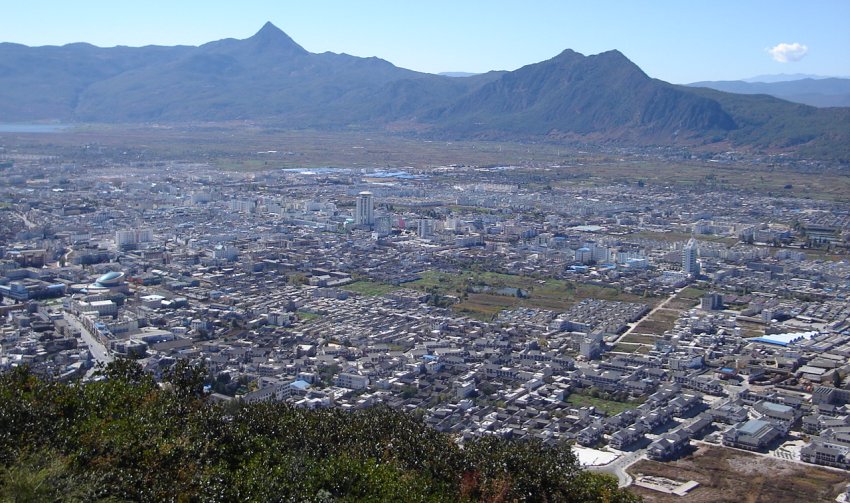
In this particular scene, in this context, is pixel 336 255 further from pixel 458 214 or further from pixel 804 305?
pixel 804 305

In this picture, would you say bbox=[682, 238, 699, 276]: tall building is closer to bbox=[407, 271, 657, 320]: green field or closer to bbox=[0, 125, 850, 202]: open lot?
bbox=[407, 271, 657, 320]: green field

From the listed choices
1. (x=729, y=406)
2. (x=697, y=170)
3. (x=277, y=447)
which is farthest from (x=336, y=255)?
(x=697, y=170)

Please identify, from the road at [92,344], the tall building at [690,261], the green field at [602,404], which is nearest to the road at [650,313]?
the tall building at [690,261]

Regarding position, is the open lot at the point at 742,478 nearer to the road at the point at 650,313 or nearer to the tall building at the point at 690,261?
the road at the point at 650,313

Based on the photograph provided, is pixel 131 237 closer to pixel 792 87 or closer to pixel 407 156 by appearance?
pixel 407 156

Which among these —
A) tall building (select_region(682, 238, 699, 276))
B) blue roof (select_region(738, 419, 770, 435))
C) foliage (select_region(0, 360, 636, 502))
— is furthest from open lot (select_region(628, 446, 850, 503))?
tall building (select_region(682, 238, 699, 276))
